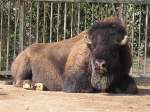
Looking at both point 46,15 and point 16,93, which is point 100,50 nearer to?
point 16,93

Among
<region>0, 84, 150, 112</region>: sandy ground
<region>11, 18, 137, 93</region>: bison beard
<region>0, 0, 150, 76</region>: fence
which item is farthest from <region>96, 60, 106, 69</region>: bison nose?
<region>0, 0, 150, 76</region>: fence

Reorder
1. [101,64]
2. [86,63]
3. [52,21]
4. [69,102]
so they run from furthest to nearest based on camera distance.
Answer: [52,21], [86,63], [101,64], [69,102]

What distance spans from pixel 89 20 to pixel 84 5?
40 centimetres

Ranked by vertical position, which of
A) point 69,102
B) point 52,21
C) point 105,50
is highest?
point 52,21

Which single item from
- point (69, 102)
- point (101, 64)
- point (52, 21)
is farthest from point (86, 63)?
point (52, 21)

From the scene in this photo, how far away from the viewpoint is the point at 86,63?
11266 mm

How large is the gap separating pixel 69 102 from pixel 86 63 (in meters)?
1.90

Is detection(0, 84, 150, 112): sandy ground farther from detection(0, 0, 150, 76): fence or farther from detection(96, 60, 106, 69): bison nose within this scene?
detection(0, 0, 150, 76): fence

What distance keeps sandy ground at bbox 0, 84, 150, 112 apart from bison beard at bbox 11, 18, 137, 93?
33 cm

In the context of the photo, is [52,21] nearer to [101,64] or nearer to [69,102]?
[101,64]

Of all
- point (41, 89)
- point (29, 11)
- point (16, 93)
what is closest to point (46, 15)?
point (29, 11)

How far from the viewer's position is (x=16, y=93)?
10.9 metres

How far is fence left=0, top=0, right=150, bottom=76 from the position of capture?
1441 centimetres

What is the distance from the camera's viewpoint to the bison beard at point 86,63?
1077cm
